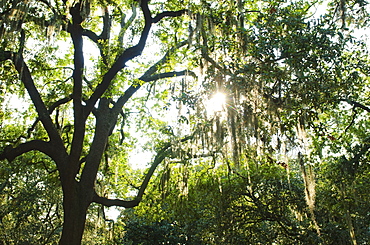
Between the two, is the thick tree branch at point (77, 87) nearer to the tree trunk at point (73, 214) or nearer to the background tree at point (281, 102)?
the tree trunk at point (73, 214)

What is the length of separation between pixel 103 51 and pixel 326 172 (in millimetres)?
5972

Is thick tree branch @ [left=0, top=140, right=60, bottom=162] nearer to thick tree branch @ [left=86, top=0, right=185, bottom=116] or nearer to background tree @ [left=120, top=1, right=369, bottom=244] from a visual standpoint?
thick tree branch @ [left=86, top=0, right=185, bottom=116]

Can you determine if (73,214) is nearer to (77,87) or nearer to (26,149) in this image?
(26,149)

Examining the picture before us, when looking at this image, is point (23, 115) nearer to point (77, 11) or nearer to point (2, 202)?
point (2, 202)

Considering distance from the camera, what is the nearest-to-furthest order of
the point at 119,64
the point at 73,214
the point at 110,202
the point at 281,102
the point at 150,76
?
the point at 281,102
the point at 73,214
the point at 119,64
the point at 110,202
the point at 150,76

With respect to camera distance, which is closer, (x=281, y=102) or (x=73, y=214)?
(x=281, y=102)

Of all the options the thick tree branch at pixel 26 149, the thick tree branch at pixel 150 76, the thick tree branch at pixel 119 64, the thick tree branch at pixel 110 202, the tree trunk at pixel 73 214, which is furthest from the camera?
the thick tree branch at pixel 150 76

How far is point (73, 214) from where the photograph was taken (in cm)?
644

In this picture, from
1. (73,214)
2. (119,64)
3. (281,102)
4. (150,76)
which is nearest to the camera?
(281,102)

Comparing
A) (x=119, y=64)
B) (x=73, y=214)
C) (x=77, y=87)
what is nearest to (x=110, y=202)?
(x=73, y=214)

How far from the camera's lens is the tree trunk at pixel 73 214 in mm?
6203

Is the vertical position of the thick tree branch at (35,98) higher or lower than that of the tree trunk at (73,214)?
higher

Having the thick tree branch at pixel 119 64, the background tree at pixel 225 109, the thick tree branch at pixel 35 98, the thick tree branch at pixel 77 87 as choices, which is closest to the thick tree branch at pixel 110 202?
the background tree at pixel 225 109

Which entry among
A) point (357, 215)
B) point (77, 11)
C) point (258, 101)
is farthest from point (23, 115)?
point (357, 215)
